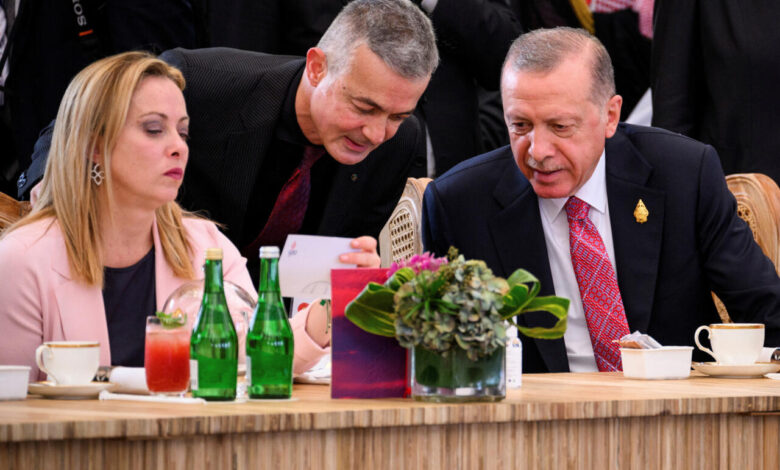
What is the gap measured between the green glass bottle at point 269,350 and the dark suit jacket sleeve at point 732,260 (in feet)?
4.34

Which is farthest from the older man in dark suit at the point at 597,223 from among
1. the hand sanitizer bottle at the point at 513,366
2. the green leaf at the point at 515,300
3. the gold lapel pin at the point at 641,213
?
the green leaf at the point at 515,300

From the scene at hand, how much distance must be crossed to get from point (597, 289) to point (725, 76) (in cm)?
136

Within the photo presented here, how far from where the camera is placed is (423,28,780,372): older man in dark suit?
242cm

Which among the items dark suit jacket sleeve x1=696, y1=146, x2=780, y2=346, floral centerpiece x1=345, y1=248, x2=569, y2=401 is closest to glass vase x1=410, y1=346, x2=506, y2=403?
floral centerpiece x1=345, y1=248, x2=569, y2=401

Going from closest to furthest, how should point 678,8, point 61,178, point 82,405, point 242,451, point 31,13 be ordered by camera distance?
point 242,451 < point 82,405 < point 61,178 < point 31,13 < point 678,8

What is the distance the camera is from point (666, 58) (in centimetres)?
350

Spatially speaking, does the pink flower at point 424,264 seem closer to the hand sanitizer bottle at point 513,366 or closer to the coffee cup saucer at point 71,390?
the hand sanitizer bottle at point 513,366

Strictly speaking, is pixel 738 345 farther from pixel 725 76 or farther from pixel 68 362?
pixel 725 76

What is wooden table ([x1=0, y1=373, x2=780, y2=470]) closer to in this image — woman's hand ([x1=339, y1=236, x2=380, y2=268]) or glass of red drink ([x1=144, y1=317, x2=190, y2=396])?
glass of red drink ([x1=144, y1=317, x2=190, y2=396])

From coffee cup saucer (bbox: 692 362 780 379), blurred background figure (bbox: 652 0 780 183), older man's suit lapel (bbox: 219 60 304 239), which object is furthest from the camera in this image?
blurred background figure (bbox: 652 0 780 183)

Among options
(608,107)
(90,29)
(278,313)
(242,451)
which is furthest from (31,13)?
(242,451)

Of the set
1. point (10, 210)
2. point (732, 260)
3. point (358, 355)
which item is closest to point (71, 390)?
point (358, 355)

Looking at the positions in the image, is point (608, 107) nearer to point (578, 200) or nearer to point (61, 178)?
point (578, 200)

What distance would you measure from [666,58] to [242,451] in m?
2.64
